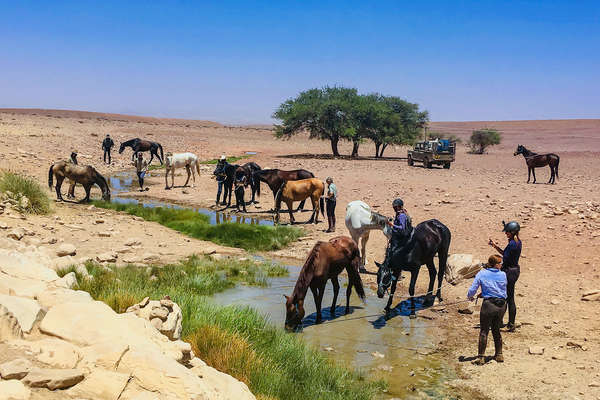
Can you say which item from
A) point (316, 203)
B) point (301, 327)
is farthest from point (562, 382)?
point (316, 203)

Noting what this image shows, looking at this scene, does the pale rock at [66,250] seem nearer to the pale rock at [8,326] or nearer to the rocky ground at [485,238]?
the rocky ground at [485,238]

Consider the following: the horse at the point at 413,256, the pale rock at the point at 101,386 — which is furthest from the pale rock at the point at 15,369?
the horse at the point at 413,256

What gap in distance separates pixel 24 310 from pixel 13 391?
1424mm

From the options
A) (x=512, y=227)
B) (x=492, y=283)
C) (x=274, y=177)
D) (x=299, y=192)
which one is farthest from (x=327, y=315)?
(x=274, y=177)

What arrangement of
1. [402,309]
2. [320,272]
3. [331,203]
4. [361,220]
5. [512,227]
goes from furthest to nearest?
[331,203], [361,220], [402,309], [320,272], [512,227]

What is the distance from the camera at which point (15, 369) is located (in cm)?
398

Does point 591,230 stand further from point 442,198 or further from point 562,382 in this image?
point 562,382

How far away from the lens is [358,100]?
5088 cm

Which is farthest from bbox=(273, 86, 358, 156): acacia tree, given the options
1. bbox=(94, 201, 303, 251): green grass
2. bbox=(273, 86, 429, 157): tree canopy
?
bbox=(94, 201, 303, 251): green grass

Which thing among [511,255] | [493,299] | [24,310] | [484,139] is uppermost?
[484,139]

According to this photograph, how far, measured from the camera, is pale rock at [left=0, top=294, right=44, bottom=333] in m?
4.84

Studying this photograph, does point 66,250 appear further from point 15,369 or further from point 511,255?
point 511,255

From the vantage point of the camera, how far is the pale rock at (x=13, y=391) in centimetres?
372

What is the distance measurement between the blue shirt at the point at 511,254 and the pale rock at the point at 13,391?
787cm
